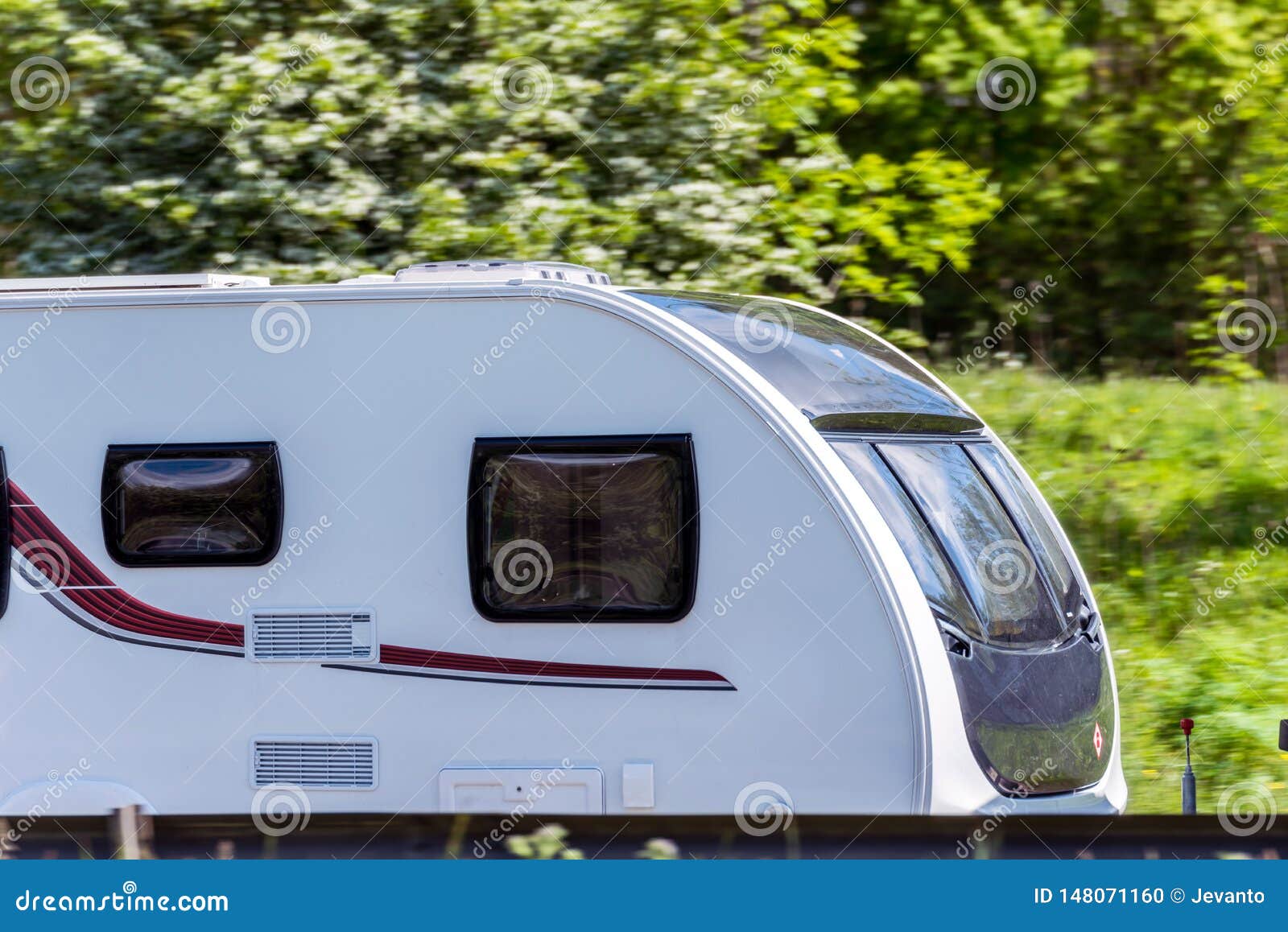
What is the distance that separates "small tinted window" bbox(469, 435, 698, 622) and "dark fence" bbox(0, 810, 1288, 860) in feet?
5.42

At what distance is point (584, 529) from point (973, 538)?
4.62ft

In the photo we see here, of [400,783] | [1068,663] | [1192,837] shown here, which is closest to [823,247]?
[1068,663]

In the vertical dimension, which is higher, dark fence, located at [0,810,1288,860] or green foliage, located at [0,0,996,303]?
green foliage, located at [0,0,996,303]

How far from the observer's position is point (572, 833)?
8.88 feet

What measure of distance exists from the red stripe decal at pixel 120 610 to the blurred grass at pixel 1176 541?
10.6 ft

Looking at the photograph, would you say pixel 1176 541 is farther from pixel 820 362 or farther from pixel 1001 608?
pixel 820 362

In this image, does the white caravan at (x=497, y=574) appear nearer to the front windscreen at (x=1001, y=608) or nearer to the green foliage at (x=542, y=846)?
the front windscreen at (x=1001, y=608)

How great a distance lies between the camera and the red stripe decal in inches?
174

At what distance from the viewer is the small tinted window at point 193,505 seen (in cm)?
456

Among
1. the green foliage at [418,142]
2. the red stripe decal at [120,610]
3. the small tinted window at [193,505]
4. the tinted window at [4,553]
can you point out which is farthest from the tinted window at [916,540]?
the green foliage at [418,142]

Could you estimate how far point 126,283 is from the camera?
4930 mm

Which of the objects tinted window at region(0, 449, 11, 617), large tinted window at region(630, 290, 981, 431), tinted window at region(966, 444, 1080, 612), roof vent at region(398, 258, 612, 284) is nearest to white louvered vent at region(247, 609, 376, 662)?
tinted window at region(0, 449, 11, 617)

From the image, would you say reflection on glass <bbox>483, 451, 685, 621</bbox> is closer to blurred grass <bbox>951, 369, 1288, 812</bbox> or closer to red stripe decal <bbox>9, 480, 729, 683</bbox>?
red stripe decal <bbox>9, 480, 729, 683</bbox>

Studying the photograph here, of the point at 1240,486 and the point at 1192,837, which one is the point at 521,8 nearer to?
Answer: the point at 1240,486
